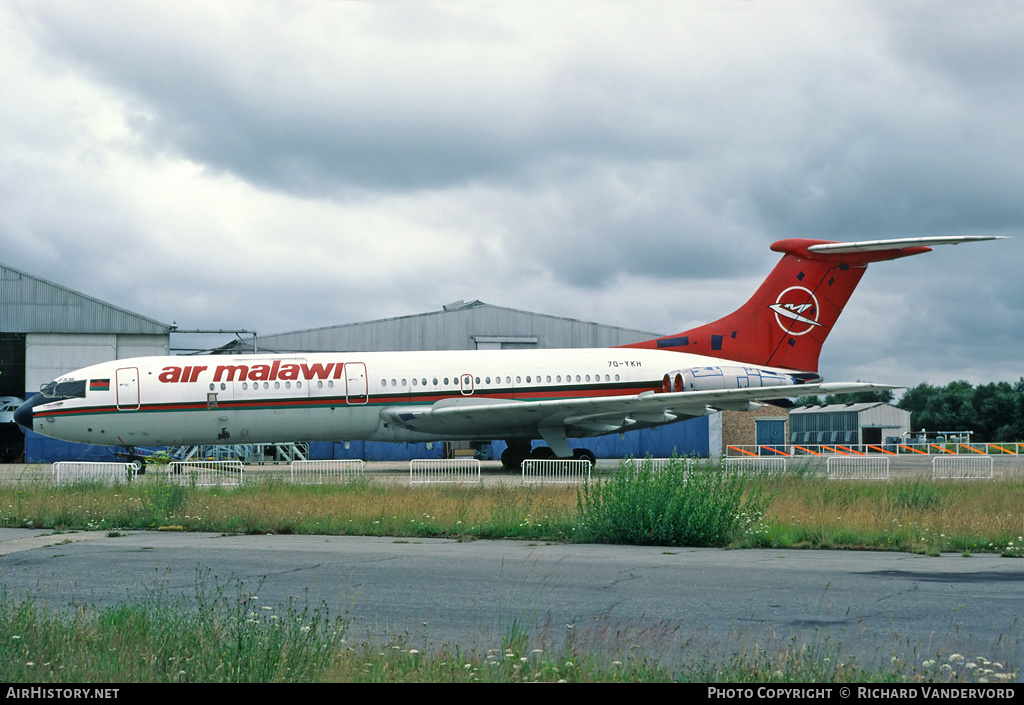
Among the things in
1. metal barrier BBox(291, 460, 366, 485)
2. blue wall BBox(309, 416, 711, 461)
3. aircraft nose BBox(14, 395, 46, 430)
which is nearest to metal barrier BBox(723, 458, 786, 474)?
metal barrier BBox(291, 460, 366, 485)

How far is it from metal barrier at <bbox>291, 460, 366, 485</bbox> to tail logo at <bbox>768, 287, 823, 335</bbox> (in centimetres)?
1518

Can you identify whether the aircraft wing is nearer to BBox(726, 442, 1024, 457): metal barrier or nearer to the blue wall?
BBox(726, 442, 1024, 457): metal barrier

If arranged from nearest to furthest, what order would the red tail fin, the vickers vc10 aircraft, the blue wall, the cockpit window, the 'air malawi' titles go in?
the cockpit window < the vickers vc10 aircraft < the 'air malawi' titles < the red tail fin < the blue wall

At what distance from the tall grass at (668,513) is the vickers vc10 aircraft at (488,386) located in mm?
13134

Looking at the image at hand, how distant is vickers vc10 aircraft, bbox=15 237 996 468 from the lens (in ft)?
90.4

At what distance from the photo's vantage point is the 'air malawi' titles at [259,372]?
27.7 m

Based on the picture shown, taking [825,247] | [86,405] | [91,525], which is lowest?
[91,525]

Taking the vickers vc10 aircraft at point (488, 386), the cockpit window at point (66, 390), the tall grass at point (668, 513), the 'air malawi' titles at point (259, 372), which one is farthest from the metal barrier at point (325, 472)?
the tall grass at point (668, 513)

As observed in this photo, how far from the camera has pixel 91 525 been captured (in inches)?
635

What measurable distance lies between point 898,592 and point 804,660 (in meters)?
3.78

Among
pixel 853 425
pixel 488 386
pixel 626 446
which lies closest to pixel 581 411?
pixel 488 386
